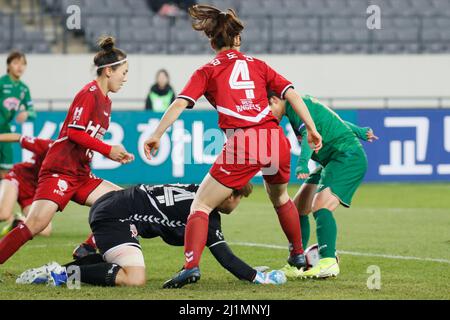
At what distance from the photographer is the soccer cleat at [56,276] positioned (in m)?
7.55

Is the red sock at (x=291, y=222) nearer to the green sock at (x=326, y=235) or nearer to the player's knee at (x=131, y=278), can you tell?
the green sock at (x=326, y=235)

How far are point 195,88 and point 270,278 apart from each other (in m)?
1.48

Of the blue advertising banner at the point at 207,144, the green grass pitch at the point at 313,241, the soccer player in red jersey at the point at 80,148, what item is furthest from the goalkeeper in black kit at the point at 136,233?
the blue advertising banner at the point at 207,144

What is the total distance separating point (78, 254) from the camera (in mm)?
8641

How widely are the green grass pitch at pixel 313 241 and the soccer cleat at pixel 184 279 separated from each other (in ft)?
0.28

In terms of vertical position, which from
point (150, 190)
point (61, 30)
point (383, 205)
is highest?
point (61, 30)

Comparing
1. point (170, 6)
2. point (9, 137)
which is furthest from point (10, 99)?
point (170, 6)

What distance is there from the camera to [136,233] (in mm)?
7785

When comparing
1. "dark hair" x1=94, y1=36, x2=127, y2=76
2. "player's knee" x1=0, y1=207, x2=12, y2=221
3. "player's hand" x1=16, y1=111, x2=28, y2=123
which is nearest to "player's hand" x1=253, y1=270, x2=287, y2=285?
"dark hair" x1=94, y1=36, x2=127, y2=76

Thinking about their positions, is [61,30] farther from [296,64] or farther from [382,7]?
[382,7]

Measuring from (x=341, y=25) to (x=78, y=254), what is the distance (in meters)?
15.4

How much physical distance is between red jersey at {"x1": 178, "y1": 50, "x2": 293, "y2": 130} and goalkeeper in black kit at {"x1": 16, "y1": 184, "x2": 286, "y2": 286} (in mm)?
557

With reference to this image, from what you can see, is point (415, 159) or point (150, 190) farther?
point (415, 159)
